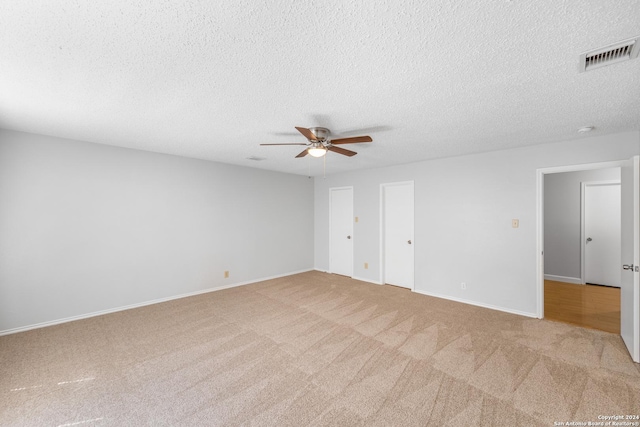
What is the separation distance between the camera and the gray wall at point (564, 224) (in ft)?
16.1

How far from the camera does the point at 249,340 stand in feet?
9.20

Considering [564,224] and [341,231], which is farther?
[341,231]

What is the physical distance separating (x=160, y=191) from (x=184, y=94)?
8.57 feet

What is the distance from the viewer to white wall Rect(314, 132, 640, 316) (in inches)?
132

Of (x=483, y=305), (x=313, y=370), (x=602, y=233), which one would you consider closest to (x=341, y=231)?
(x=483, y=305)

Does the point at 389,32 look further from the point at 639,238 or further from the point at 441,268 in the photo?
the point at 441,268

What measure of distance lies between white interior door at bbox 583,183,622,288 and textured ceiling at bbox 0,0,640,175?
281cm

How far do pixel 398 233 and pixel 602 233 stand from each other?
12.9 ft

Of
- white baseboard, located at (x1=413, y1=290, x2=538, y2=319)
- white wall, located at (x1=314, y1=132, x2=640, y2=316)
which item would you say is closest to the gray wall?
white wall, located at (x1=314, y1=132, x2=640, y2=316)

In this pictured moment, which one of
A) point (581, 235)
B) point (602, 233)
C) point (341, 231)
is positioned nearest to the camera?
point (602, 233)

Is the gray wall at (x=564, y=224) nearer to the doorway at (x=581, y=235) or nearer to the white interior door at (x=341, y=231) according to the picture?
the doorway at (x=581, y=235)

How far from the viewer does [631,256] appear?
2477 mm

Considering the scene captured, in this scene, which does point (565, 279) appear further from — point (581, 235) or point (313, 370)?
point (313, 370)

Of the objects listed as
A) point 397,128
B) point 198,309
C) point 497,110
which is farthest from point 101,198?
point 497,110
